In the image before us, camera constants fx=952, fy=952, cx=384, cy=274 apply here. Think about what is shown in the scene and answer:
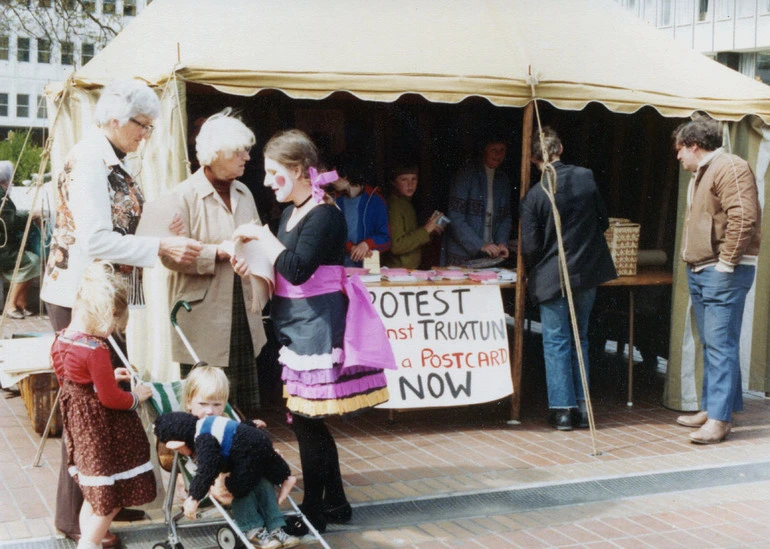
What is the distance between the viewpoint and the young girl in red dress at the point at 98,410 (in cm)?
391

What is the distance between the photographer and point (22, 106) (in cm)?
6600

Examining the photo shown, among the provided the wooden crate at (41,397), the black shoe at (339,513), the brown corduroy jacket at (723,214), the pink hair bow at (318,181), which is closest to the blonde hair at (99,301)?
the pink hair bow at (318,181)

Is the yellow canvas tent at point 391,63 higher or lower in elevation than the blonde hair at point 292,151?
higher

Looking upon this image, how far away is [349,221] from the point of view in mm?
7531

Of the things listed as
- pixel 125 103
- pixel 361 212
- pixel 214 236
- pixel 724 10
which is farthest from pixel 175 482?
pixel 724 10

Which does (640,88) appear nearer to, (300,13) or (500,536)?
(300,13)

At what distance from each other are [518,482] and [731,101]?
3.39 meters

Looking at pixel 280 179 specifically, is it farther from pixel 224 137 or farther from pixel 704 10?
pixel 704 10

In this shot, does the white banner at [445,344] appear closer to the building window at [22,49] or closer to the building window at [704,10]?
the building window at [704,10]

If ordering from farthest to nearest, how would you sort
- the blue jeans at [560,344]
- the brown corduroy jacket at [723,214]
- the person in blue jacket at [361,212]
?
1. the person in blue jacket at [361,212]
2. the blue jeans at [560,344]
3. the brown corduroy jacket at [723,214]

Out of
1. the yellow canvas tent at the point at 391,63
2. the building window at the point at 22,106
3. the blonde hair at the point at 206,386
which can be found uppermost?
the building window at the point at 22,106

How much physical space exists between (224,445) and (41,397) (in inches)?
117

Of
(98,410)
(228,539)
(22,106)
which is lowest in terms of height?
(228,539)

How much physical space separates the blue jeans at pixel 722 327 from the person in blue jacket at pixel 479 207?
195cm
